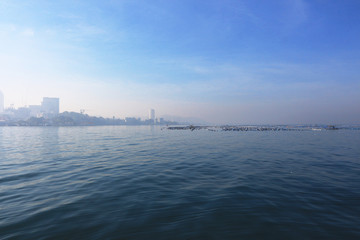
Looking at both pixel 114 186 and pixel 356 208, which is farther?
pixel 114 186

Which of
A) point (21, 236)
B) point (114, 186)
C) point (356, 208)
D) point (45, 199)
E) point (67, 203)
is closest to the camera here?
point (21, 236)

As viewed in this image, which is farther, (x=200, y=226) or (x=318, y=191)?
(x=318, y=191)

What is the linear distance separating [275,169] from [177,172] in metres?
8.60

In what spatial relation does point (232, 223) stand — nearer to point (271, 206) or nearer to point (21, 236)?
Result: point (271, 206)

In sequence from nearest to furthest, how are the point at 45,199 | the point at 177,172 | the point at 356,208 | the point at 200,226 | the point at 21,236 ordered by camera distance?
the point at 21,236 → the point at 200,226 → the point at 356,208 → the point at 45,199 → the point at 177,172

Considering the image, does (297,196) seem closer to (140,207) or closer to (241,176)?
(241,176)

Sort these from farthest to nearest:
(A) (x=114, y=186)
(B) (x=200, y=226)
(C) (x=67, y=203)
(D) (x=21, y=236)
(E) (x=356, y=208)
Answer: (A) (x=114, y=186)
(C) (x=67, y=203)
(E) (x=356, y=208)
(B) (x=200, y=226)
(D) (x=21, y=236)

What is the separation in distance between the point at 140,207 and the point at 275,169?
40.3 ft

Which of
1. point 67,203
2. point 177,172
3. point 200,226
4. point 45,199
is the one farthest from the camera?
point 177,172

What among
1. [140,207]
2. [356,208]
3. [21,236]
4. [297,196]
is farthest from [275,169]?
[21,236]

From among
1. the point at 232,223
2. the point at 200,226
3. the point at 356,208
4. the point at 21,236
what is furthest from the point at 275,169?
the point at 21,236

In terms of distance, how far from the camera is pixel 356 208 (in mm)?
7516

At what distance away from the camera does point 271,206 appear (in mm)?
7738

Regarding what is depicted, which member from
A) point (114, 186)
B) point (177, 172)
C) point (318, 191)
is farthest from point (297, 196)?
point (114, 186)
